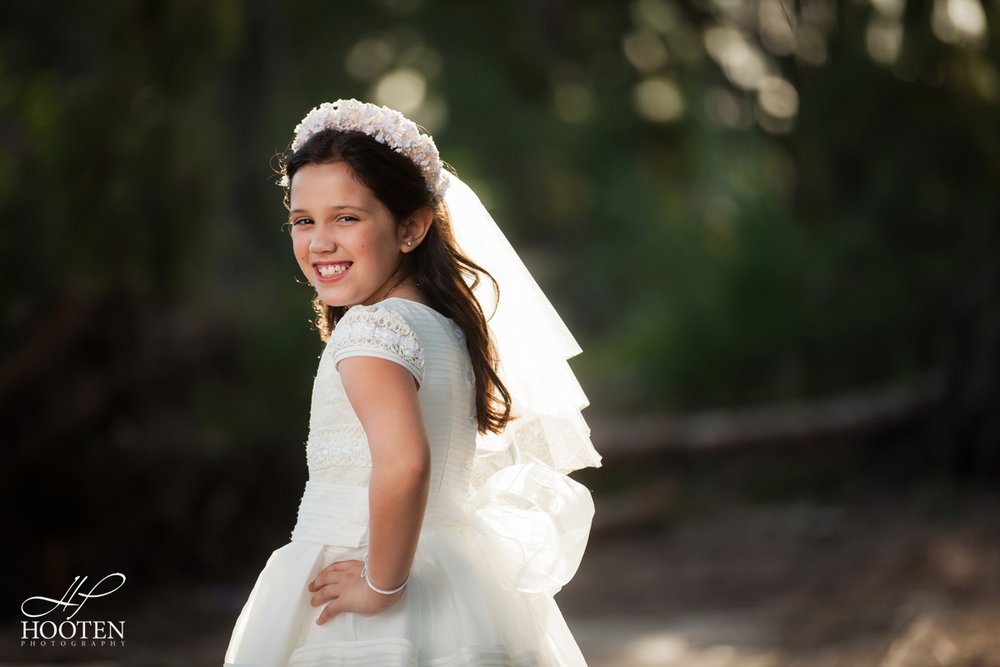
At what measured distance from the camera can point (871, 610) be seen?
17.9ft

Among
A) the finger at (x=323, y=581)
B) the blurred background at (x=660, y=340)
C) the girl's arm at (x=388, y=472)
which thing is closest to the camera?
the girl's arm at (x=388, y=472)

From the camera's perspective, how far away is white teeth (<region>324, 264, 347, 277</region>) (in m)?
2.17

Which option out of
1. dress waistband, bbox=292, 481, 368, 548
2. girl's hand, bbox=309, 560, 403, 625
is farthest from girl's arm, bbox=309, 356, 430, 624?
dress waistband, bbox=292, 481, 368, 548

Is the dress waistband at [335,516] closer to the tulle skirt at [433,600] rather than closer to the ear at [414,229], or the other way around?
the tulle skirt at [433,600]

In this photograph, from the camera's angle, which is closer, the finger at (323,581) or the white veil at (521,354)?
the finger at (323,581)

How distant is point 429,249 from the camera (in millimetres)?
2281

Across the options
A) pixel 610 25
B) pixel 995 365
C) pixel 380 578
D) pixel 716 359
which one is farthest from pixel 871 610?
pixel 610 25

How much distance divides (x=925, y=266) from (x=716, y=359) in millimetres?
2096

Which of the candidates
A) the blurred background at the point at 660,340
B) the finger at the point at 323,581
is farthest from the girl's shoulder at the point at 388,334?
the blurred background at the point at 660,340

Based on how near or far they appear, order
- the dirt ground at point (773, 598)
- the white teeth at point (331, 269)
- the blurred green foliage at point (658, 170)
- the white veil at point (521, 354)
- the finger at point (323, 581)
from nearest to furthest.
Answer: the finger at point (323, 581)
the white teeth at point (331, 269)
the white veil at point (521, 354)
the dirt ground at point (773, 598)
the blurred green foliage at point (658, 170)

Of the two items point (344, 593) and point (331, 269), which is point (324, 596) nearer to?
point (344, 593)

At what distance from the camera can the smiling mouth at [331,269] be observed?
2170mm

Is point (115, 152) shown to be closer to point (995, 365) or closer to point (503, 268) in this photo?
point (503, 268)

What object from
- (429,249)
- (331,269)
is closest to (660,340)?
(429,249)
